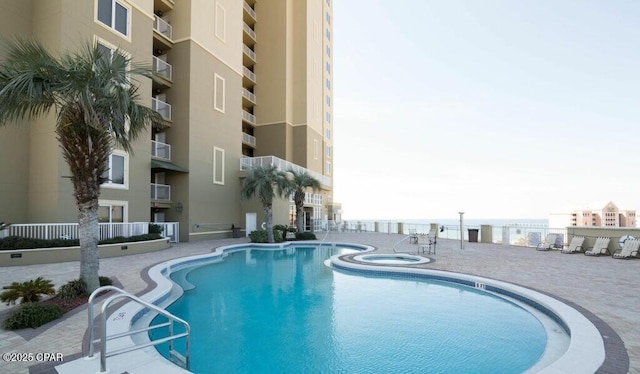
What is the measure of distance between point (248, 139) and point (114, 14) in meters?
13.9

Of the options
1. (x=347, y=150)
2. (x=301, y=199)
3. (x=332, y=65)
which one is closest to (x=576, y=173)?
(x=347, y=150)

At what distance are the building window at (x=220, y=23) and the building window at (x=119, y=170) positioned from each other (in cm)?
1119

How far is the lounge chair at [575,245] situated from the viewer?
563 inches

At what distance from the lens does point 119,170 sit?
1534 cm

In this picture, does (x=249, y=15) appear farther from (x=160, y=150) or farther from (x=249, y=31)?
(x=160, y=150)

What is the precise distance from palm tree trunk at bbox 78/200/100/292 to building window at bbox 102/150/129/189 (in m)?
Result: 9.41

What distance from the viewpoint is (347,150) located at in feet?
157

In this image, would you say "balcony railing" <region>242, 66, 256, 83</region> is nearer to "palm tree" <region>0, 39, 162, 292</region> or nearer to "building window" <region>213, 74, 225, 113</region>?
"building window" <region>213, 74, 225, 113</region>

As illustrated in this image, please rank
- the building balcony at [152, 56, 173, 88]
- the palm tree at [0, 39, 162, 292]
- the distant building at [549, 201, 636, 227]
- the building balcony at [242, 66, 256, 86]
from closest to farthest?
the palm tree at [0, 39, 162, 292]
the building balcony at [152, 56, 173, 88]
the distant building at [549, 201, 636, 227]
the building balcony at [242, 66, 256, 86]

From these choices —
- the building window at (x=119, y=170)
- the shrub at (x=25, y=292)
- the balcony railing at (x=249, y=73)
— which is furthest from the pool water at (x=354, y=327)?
the balcony railing at (x=249, y=73)

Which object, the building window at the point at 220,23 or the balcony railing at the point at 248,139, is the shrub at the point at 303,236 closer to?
the balcony railing at the point at 248,139

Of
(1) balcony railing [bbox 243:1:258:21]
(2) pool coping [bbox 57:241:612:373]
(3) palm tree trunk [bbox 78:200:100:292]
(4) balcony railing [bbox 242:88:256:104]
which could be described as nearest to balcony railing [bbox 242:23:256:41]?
(1) balcony railing [bbox 243:1:258:21]

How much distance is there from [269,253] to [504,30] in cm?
1984

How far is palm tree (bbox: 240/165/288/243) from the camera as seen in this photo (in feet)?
60.9
